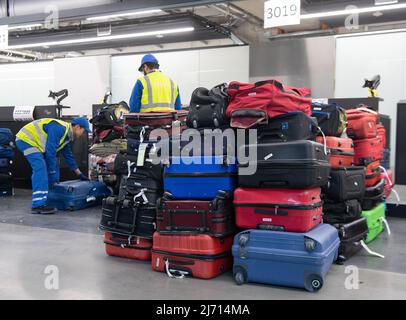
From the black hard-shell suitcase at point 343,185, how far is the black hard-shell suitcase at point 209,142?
3.34ft

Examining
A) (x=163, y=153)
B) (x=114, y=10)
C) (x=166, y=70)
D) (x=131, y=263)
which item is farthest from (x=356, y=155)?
(x=166, y=70)

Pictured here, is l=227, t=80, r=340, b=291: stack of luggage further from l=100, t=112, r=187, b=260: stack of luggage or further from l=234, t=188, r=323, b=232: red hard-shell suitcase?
l=100, t=112, r=187, b=260: stack of luggage

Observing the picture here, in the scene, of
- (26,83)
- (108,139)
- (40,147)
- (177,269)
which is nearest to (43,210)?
(40,147)

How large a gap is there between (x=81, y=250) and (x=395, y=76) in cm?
661

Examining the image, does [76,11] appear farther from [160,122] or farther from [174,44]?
[174,44]

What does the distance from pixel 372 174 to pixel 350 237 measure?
114cm

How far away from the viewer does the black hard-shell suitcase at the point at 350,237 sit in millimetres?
3656

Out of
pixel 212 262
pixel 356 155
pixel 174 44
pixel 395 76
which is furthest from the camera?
pixel 174 44

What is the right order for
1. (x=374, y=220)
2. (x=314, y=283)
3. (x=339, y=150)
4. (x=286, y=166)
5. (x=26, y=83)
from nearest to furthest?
(x=314, y=283) → (x=286, y=166) → (x=339, y=150) → (x=374, y=220) → (x=26, y=83)

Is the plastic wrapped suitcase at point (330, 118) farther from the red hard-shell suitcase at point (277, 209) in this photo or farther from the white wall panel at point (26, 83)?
the white wall panel at point (26, 83)

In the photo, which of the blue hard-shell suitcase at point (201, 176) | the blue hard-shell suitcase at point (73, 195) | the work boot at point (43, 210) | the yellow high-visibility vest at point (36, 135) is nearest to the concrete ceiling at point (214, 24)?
the yellow high-visibility vest at point (36, 135)

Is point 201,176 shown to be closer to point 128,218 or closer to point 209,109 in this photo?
point 209,109

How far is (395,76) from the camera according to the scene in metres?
8.14

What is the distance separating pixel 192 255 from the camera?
10.7 ft
